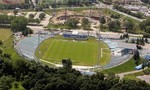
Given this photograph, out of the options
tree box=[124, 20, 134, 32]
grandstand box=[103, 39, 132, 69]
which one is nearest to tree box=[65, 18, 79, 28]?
tree box=[124, 20, 134, 32]

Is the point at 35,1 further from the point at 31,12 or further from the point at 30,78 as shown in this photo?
the point at 30,78

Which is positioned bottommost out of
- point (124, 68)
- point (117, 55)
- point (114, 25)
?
point (124, 68)

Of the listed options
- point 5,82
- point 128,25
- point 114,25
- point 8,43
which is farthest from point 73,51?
point 5,82

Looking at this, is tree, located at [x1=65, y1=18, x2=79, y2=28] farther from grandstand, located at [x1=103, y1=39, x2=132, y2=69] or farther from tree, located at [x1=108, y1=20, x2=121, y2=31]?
grandstand, located at [x1=103, y1=39, x2=132, y2=69]

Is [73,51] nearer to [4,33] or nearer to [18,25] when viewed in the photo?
[18,25]

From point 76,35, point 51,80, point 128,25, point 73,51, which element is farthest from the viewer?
point 128,25

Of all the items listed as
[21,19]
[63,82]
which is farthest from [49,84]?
[21,19]
